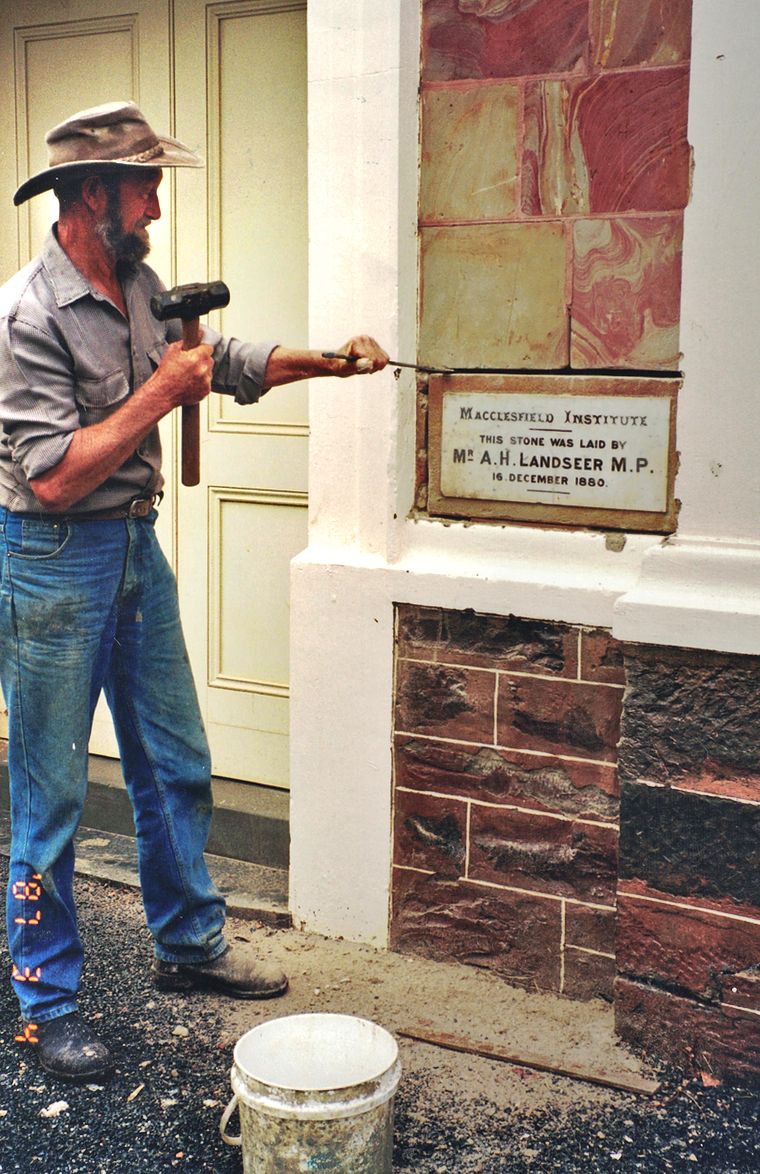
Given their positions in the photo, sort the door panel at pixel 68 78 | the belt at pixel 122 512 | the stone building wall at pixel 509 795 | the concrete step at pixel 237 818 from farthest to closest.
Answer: the door panel at pixel 68 78, the concrete step at pixel 237 818, the stone building wall at pixel 509 795, the belt at pixel 122 512

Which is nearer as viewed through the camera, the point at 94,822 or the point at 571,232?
the point at 571,232

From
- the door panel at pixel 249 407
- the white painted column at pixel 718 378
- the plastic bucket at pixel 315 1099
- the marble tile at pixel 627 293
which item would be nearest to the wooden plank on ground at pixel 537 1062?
the plastic bucket at pixel 315 1099

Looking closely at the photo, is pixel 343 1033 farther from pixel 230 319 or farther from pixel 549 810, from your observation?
pixel 230 319

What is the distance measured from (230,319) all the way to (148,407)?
4.75 feet

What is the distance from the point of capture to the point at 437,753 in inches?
159

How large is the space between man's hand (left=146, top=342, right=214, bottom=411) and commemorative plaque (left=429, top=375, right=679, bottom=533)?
78 centimetres

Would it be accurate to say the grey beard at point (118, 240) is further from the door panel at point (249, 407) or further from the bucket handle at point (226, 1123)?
the bucket handle at point (226, 1123)

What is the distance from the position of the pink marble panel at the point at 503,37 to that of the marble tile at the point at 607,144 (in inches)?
2.9

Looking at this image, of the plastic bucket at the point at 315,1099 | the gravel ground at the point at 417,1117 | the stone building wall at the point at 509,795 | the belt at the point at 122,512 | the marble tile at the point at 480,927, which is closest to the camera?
the plastic bucket at the point at 315,1099

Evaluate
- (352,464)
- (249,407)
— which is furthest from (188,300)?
(249,407)

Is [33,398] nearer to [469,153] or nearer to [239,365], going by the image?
[239,365]

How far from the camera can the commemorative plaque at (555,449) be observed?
3.67m

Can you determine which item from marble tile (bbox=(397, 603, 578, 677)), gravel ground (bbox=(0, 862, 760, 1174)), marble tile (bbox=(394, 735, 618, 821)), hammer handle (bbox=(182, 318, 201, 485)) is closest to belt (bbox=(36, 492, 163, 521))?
hammer handle (bbox=(182, 318, 201, 485))

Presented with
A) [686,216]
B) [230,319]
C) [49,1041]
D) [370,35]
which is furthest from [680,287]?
[49,1041]
